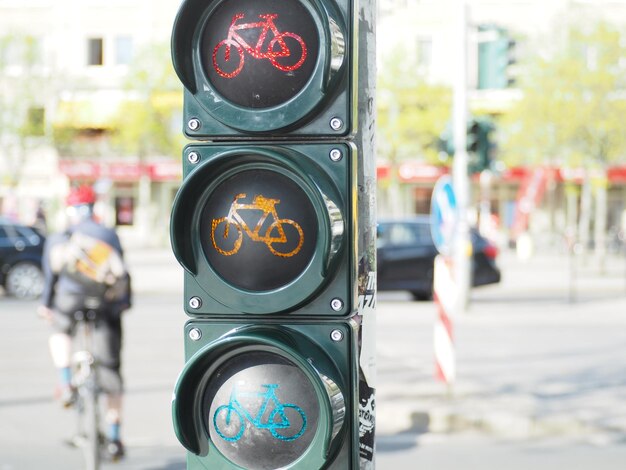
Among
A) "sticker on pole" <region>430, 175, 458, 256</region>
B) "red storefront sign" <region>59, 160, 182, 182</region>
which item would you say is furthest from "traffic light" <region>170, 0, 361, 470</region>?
"red storefront sign" <region>59, 160, 182, 182</region>

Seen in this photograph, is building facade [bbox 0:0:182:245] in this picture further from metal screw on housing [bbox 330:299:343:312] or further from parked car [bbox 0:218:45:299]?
metal screw on housing [bbox 330:299:343:312]

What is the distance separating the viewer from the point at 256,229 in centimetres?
224

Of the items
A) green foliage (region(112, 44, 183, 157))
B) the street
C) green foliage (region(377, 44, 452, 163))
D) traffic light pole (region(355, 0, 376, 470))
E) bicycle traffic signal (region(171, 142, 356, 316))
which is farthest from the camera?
green foliage (region(377, 44, 452, 163))

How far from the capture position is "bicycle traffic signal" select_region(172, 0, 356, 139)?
221 cm

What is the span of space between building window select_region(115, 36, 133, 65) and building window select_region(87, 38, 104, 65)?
0.78 metres

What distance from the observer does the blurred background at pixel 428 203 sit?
8375 mm

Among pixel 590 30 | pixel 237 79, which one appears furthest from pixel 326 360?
pixel 590 30

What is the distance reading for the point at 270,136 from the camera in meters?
2.27

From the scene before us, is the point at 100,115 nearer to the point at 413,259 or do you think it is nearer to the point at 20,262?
Answer: the point at 20,262

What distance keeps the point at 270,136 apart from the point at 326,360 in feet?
1.60

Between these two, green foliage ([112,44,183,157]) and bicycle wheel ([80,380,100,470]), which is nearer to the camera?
bicycle wheel ([80,380,100,470])

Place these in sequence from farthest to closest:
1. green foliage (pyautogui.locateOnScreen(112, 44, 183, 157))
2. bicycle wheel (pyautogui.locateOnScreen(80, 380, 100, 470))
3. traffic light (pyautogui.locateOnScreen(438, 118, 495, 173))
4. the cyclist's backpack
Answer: green foliage (pyautogui.locateOnScreen(112, 44, 183, 157)) → traffic light (pyautogui.locateOnScreen(438, 118, 495, 173)) → the cyclist's backpack → bicycle wheel (pyautogui.locateOnScreen(80, 380, 100, 470))

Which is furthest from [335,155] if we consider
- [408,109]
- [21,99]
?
[408,109]

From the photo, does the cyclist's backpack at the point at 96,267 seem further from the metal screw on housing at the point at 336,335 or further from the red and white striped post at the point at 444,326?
the metal screw on housing at the point at 336,335
